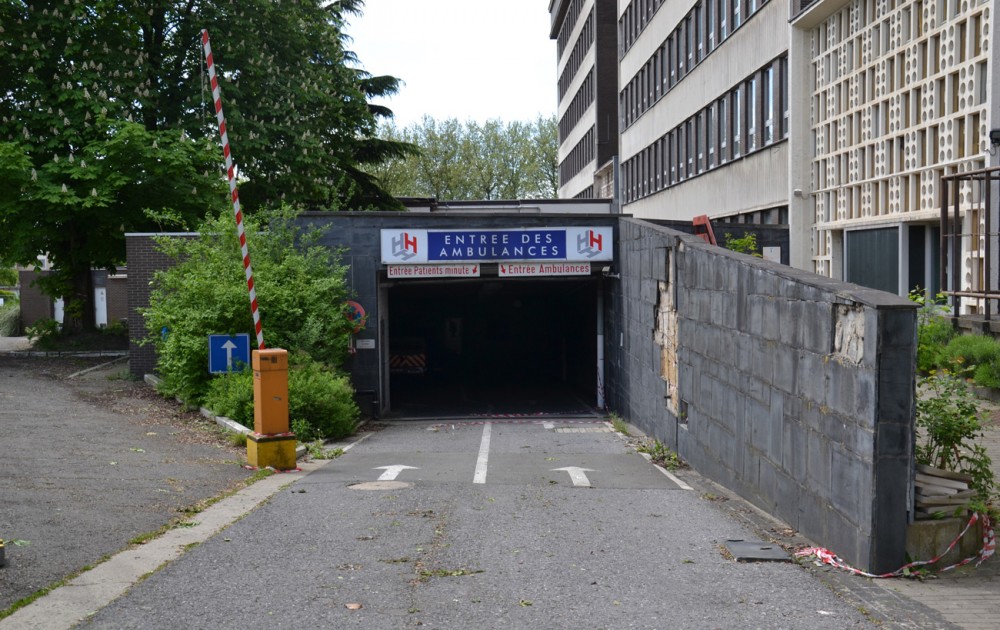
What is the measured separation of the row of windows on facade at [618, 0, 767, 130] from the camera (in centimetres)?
3388

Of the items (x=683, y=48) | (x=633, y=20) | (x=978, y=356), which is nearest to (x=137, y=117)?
(x=683, y=48)

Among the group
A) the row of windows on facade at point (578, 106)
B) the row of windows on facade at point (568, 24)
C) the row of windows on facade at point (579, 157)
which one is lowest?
the row of windows on facade at point (579, 157)

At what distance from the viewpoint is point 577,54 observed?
73375mm

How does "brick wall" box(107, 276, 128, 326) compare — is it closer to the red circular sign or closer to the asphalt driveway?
the asphalt driveway

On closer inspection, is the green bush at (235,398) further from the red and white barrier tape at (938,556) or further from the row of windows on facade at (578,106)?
the row of windows on facade at (578,106)

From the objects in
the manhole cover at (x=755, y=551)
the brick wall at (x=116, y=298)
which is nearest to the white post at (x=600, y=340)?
the manhole cover at (x=755, y=551)

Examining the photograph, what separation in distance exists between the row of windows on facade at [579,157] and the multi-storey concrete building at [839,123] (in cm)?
2380

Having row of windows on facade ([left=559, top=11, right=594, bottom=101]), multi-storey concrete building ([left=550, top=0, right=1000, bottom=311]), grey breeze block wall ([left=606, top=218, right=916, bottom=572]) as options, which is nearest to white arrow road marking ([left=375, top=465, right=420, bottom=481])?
grey breeze block wall ([left=606, top=218, right=916, bottom=572])

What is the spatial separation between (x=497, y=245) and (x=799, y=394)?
1645cm

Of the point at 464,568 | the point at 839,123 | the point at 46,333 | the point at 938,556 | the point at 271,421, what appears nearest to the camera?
the point at 938,556

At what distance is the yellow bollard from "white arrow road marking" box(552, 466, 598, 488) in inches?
139

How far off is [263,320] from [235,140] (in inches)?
397

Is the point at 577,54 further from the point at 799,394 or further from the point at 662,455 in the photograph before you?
the point at 799,394

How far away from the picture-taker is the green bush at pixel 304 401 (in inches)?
721
